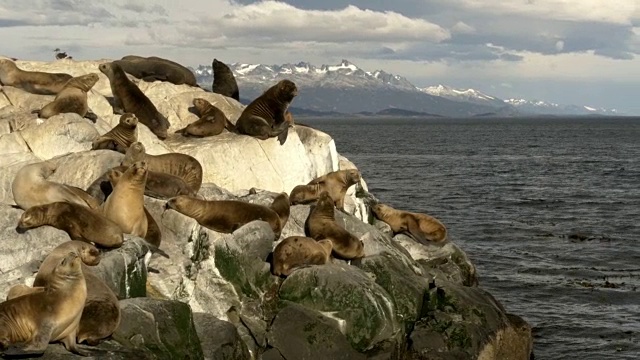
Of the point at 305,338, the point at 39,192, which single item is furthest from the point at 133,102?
the point at 305,338

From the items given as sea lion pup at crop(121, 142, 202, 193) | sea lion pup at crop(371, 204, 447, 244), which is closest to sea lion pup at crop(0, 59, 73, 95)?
sea lion pup at crop(121, 142, 202, 193)

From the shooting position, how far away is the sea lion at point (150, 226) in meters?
13.7

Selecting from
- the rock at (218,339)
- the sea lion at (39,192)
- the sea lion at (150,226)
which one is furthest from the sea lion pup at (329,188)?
the rock at (218,339)

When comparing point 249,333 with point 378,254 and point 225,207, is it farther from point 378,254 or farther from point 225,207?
point 378,254

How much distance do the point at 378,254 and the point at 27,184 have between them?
244 inches

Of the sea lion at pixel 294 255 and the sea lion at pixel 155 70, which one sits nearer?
the sea lion at pixel 294 255

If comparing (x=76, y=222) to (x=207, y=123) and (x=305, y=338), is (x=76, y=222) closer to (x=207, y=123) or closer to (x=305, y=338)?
(x=305, y=338)

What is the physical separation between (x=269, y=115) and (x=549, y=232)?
1685cm

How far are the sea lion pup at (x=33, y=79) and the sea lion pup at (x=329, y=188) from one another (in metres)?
5.73

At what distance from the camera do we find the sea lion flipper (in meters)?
19.8

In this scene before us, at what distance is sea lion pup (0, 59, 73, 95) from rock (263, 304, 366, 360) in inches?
336

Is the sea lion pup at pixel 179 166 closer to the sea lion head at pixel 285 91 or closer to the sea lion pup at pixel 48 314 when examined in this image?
the sea lion head at pixel 285 91

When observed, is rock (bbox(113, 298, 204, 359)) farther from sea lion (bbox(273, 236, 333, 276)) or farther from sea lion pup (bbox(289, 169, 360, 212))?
sea lion pup (bbox(289, 169, 360, 212))

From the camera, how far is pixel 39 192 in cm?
1375
